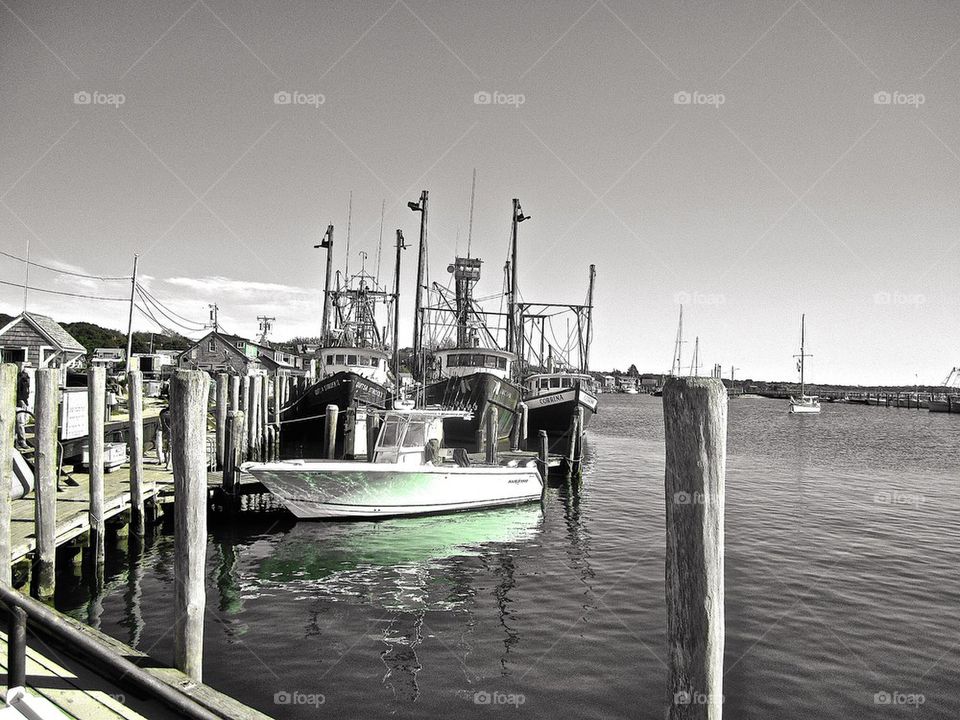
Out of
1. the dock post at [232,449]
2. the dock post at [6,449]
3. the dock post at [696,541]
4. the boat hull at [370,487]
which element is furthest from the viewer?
the dock post at [232,449]

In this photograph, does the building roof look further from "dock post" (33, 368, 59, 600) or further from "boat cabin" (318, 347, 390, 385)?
"dock post" (33, 368, 59, 600)

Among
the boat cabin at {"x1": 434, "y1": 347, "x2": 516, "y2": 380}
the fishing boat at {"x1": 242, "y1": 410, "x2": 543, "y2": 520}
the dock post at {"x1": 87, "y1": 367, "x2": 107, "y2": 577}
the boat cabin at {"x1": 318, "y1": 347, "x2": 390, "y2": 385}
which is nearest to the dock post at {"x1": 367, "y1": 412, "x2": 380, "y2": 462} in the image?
the fishing boat at {"x1": 242, "y1": 410, "x2": 543, "y2": 520}

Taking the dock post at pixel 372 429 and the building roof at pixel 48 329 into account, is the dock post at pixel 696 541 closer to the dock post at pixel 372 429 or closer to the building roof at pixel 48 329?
the dock post at pixel 372 429

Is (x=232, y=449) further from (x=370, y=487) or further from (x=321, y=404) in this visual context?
(x=321, y=404)

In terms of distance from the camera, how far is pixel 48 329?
33.8 meters

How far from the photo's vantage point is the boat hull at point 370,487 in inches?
525

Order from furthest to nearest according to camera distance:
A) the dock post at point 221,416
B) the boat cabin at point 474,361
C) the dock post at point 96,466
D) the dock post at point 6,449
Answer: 1. the boat cabin at point 474,361
2. the dock post at point 221,416
3. the dock post at point 96,466
4. the dock post at point 6,449

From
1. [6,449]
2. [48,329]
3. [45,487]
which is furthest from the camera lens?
[48,329]

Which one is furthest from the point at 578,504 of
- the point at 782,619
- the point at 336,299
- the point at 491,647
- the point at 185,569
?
the point at 336,299

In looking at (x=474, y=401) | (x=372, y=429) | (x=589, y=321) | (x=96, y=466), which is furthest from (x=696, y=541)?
(x=589, y=321)

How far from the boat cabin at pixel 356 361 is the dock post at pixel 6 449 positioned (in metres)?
24.1

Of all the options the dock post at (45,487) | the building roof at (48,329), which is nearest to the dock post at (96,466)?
the dock post at (45,487)

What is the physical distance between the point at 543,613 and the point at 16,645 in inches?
272

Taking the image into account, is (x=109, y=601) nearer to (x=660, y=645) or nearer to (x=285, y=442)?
(x=660, y=645)
